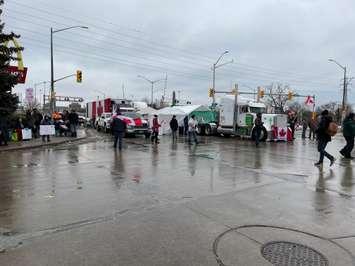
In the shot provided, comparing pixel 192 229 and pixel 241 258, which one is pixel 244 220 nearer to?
pixel 192 229

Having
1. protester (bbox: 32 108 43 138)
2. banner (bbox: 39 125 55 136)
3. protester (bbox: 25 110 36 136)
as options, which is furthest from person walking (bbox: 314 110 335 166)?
protester (bbox: 32 108 43 138)

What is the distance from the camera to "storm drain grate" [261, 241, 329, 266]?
4.92 metres

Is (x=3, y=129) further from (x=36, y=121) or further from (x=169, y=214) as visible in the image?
(x=169, y=214)

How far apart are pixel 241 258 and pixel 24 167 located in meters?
9.50

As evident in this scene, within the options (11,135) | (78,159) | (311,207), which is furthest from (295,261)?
(11,135)

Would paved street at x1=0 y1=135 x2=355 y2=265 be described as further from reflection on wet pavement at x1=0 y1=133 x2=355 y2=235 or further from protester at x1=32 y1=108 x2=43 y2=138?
protester at x1=32 y1=108 x2=43 y2=138

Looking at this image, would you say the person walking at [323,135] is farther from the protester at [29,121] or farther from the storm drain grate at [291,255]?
the protester at [29,121]

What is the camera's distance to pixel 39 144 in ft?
69.8

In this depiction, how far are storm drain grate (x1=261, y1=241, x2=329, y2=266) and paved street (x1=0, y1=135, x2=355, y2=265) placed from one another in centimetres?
11

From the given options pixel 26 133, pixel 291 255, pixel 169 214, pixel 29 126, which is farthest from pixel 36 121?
pixel 291 255

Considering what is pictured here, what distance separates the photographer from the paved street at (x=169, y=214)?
16.7ft

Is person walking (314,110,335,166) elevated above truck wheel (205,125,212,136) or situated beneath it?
elevated above

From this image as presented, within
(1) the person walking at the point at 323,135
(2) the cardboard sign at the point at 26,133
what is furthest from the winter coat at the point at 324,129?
(2) the cardboard sign at the point at 26,133

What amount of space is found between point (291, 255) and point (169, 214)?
7.59 feet
